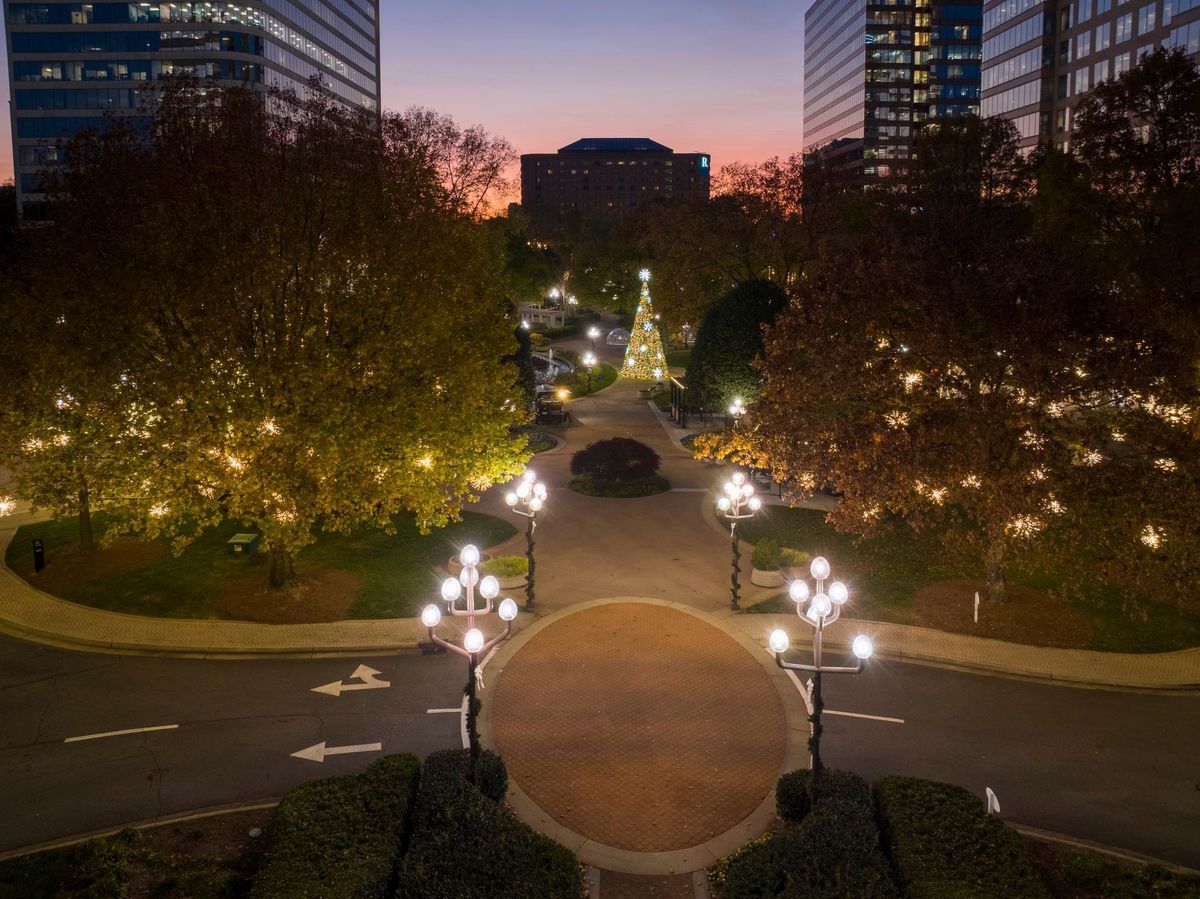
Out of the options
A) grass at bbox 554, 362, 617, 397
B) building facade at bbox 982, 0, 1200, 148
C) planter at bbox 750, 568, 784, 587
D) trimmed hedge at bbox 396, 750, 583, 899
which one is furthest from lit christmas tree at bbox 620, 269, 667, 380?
trimmed hedge at bbox 396, 750, 583, 899

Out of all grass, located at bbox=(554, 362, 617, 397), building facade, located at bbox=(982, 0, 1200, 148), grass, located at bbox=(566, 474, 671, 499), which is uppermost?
building facade, located at bbox=(982, 0, 1200, 148)

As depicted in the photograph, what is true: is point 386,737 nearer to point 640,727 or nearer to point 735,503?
point 640,727

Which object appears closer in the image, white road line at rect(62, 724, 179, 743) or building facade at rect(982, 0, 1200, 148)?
white road line at rect(62, 724, 179, 743)

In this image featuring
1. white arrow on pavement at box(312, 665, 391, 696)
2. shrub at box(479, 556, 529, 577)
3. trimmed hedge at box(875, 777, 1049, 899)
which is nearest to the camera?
trimmed hedge at box(875, 777, 1049, 899)

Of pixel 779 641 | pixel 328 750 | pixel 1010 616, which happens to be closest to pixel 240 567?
pixel 328 750

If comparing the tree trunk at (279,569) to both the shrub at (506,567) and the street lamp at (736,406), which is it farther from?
the street lamp at (736,406)

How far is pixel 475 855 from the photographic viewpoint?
11062 mm

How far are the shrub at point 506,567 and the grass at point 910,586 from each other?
6096mm

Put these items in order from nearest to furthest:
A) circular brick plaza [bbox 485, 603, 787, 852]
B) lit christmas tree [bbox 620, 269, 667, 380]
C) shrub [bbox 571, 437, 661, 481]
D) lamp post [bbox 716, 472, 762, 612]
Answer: circular brick plaza [bbox 485, 603, 787, 852]
lamp post [bbox 716, 472, 762, 612]
shrub [bbox 571, 437, 661, 481]
lit christmas tree [bbox 620, 269, 667, 380]

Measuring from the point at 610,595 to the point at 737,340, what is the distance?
20516 mm

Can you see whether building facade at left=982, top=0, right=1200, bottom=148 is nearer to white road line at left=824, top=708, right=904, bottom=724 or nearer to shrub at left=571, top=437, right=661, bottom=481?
shrub at left=571, top=437, right=661, bottom=481

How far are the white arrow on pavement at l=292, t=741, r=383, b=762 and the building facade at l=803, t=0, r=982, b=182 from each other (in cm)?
14073

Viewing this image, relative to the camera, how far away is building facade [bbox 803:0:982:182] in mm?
143625

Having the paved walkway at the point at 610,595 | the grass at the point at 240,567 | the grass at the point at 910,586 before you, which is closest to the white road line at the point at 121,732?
the paved walkway at the point at 610,595
